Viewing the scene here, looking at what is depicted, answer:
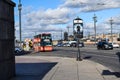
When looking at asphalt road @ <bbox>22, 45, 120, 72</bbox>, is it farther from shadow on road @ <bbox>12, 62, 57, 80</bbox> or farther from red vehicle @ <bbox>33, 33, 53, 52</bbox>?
red vehicle @ <bbox>33, 33, 53, 52</bbox>

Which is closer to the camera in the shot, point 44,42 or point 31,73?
point 31,73

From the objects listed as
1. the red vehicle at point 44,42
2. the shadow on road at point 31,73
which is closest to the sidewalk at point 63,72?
the shadow on road at point 31,73

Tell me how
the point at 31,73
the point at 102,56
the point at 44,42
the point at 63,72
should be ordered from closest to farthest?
1. the point at 31,73
2. the point at 63,72
3. the point at 102,56
4. the point at 44,42

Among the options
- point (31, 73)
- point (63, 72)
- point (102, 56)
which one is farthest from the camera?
point (102, 56)

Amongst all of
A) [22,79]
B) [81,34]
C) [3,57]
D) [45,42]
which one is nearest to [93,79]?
[22,79]

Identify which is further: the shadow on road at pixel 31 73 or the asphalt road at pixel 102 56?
the asphalt road at pixel 102 56

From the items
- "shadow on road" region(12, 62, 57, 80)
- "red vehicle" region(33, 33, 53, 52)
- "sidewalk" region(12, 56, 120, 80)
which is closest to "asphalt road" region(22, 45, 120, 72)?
"sidewalk" region(12, 56, 120, 80)

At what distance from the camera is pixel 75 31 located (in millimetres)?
37500

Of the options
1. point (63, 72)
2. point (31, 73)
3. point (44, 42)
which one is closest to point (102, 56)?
point (63, 72)

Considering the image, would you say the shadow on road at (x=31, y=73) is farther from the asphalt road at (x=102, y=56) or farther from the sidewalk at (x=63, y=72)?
the asphalt road at (x=102, y=56)

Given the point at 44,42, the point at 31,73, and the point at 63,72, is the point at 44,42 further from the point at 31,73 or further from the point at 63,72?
the point at 31,73

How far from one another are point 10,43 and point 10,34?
1.43 ft

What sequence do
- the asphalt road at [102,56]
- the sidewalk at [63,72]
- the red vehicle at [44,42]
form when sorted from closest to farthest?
the sidewalk at [63,72] → the asphalt road at [102,56] → the red vehicle at [44,42]

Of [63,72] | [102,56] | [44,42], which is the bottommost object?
[102,56]
